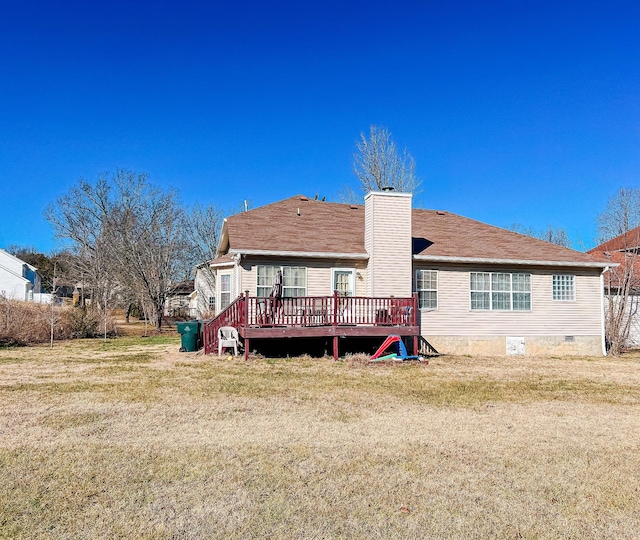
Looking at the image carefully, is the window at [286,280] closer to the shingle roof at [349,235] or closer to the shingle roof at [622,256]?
the shingle roof at [349,235]

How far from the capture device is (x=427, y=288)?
15.5m

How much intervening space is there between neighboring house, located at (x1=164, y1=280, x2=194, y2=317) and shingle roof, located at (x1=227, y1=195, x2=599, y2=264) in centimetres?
1600

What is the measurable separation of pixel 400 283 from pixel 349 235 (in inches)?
94.4

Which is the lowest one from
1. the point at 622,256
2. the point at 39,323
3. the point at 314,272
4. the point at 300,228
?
the point at 39,323

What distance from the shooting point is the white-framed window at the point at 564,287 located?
53.8ft

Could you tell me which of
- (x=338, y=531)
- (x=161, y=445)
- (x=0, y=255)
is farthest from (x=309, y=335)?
(x=0, y=255)

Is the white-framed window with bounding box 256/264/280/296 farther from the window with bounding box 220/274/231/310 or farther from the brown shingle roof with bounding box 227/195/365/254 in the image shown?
the window with bounding box 220/274/231/310

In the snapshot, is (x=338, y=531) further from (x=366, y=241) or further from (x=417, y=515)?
(x=366, y=241)

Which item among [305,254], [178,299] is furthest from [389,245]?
[178,299]


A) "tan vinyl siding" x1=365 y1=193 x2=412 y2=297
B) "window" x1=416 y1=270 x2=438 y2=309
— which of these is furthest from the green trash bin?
"window" x1=416 y1=270 x2=438 y2=309

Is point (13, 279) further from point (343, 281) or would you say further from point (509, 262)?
point (509, 262)

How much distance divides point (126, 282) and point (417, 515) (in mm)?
29146

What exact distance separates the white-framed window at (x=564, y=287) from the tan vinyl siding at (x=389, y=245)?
5295 millimetres

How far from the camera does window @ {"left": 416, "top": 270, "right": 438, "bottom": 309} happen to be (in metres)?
15.4
